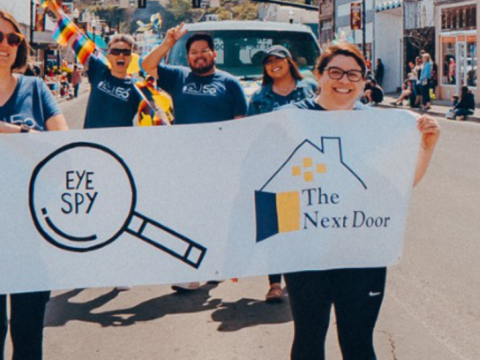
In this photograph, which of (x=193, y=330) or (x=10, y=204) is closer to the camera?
(x=10, y=204)

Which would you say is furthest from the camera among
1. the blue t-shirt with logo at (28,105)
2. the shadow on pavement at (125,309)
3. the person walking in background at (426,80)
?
the person walking in background at (426,80)

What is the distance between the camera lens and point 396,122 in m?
4.08

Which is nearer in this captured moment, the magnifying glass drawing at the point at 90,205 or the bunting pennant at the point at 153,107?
the magnifying glass drawing at the point at 90,205

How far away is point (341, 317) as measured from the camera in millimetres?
3754

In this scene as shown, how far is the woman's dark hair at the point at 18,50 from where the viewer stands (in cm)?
396

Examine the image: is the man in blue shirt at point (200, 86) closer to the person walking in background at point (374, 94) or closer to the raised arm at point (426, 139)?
the person walking in background at point (374, 94)

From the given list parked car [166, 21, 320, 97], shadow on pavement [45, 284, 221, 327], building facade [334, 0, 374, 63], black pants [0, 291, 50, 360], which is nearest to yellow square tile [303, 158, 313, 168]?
black pants [0, 291, 50, 360]

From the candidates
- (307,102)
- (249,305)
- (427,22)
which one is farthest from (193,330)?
(427,22)

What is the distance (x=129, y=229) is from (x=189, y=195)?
322 mm

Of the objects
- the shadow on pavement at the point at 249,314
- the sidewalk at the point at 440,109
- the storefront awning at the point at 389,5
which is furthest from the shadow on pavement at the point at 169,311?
the storefront awning at the point at 389,5

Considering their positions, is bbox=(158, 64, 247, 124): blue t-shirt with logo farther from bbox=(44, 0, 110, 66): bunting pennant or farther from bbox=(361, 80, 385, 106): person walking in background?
bbox=(361, 80, 385, 106): person walking in background

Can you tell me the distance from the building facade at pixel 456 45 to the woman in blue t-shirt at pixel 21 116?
30058 mm

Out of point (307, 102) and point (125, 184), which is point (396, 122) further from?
point (125, 184)

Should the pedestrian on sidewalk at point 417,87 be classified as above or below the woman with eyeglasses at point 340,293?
above
